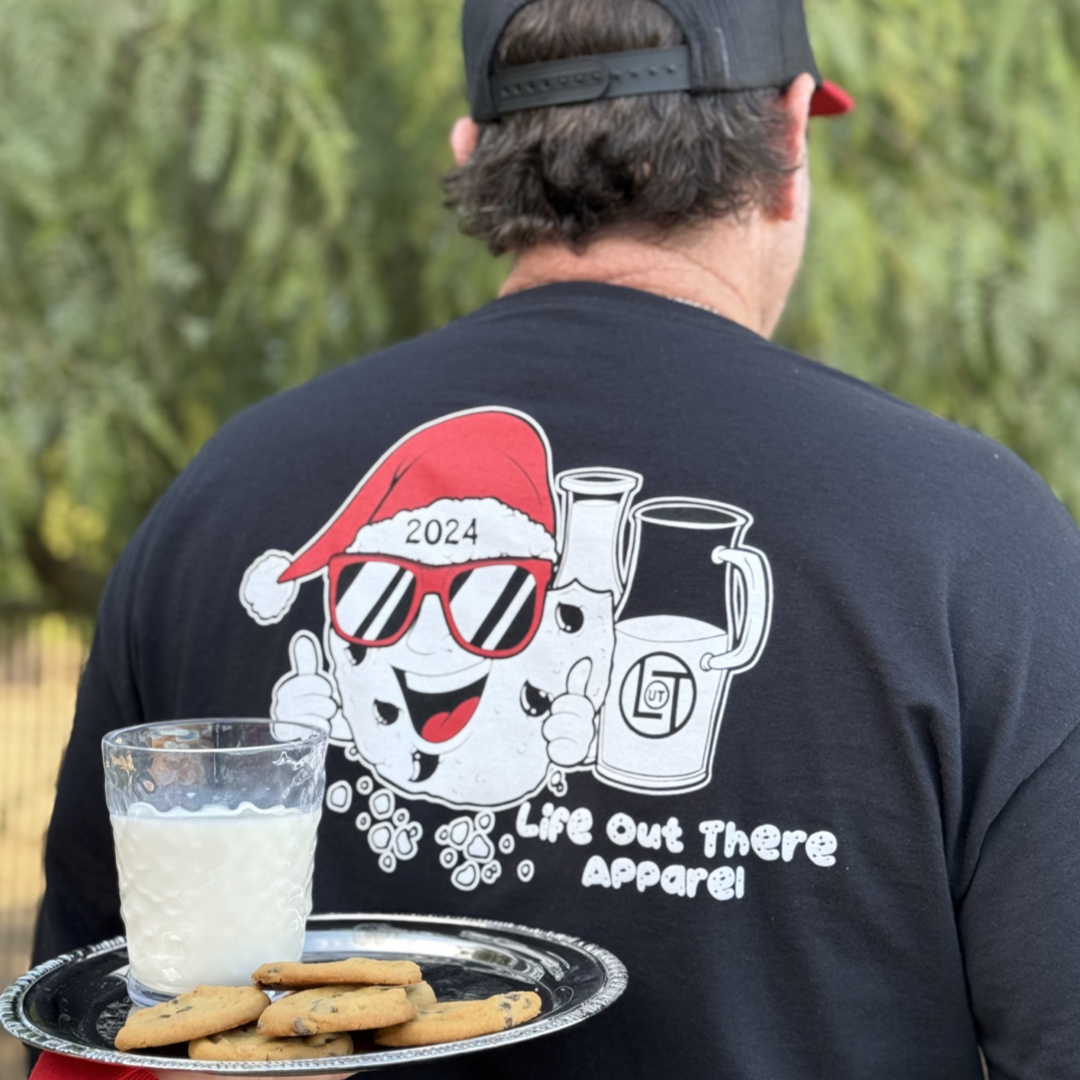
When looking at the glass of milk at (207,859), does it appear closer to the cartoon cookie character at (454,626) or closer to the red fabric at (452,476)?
the cartoon cookie character at (454,626)

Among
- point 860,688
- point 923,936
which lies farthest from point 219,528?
point 923,936

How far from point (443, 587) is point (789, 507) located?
369mm

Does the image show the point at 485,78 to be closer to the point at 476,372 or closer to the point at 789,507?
the point at 476,372

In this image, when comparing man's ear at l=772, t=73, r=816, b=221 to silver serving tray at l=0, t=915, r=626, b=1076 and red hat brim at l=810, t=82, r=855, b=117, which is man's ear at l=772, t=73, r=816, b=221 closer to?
red hat brim at l=810, t=82, r=855, b=117

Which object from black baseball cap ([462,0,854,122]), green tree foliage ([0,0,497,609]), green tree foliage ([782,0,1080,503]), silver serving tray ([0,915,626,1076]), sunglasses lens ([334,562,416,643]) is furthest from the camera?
green tree foliage ([782,0,1080,503])

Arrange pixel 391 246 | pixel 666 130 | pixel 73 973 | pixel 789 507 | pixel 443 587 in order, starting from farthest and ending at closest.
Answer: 1. pixel 391 246
2. pixel 666 130
3. pixel 443 587
4. pixel 789 507
5. pixel 73 973

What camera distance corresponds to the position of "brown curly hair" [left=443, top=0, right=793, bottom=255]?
5.46 feet

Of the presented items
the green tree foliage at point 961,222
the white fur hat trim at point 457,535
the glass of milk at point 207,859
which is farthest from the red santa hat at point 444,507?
the green tree foliage at point 961,222

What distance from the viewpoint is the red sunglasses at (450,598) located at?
58.7 inches

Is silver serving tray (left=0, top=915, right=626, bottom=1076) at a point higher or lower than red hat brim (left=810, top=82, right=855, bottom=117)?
lower

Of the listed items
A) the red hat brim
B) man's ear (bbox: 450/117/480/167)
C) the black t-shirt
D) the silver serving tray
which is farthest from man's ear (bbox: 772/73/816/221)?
the silver serving tray

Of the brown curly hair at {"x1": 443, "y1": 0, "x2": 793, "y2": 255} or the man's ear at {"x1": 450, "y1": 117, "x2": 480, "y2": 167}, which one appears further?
the man's ear at {"x1": 450, "y1": 117, "x2": 480, "y2": 167}

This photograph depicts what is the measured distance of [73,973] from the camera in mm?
1294

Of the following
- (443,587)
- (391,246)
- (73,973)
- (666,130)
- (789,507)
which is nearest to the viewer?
(73,973)
